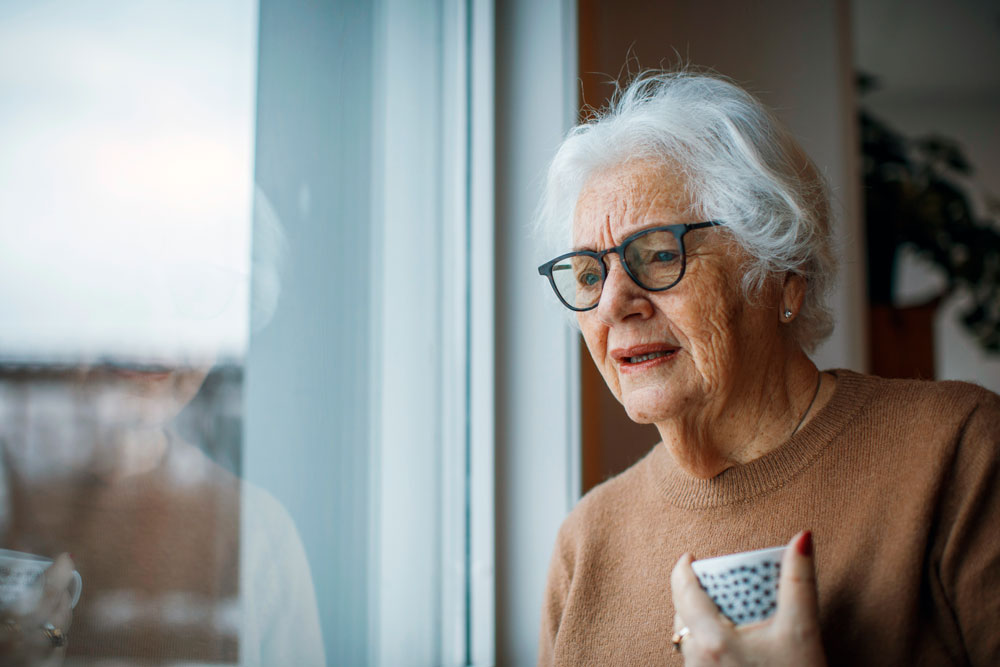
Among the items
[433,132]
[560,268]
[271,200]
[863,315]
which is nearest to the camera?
[271,200]

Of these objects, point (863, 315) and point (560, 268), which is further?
point (863, 315)

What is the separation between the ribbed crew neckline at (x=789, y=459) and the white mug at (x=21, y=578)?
2.52ft

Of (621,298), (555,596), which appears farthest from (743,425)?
(555,596)

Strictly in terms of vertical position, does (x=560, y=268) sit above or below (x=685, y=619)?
above

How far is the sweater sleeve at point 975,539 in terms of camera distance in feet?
2.53

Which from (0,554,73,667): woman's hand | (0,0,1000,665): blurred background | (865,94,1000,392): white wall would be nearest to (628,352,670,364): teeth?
(0,0,1000,665): blurred background

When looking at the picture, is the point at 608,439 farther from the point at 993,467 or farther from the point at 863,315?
the point at 863,315

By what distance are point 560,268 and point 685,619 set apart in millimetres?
519

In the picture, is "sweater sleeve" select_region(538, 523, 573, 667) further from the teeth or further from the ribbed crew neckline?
the teeth

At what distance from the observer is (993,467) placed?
81cm

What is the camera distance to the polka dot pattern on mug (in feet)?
2.23

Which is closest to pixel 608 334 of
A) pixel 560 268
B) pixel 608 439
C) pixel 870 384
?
pixel 560 268

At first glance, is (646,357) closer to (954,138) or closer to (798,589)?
(798,589)

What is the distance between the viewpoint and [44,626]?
639mm
